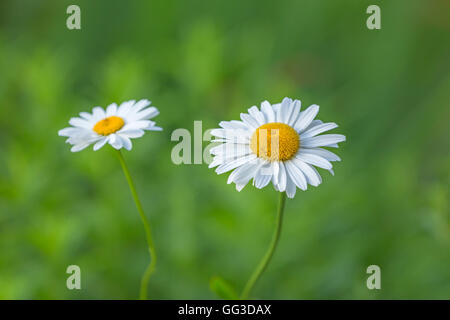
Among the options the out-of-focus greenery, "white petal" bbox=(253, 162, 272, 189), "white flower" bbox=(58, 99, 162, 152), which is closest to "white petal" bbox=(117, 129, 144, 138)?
"white flower" bbox=(58, 99, 162, 152)

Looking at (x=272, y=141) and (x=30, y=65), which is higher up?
(x=30, y=65)

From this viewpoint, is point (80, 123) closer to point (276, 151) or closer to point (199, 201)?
point (276, 151)

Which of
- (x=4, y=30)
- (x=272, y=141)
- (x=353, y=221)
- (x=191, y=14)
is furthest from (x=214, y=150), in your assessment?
(x=4, y=30)

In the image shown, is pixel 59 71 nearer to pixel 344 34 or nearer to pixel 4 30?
pixel 4 30

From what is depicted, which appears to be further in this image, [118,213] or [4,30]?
[4,30]

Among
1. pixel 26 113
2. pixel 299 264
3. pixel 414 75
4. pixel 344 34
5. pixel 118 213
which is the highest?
pixel 344 34

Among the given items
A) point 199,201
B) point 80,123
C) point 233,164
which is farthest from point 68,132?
point 199,201

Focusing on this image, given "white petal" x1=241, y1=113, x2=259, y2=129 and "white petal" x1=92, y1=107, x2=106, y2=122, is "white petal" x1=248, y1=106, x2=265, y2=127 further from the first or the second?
"white petal" x1=92, y1=107, x2=106, y2=122

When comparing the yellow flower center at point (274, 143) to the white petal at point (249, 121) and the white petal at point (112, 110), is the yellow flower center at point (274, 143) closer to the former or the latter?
the white petal at point (249, 121)

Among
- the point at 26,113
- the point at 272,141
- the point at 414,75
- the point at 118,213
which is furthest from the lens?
the point at 414,75
